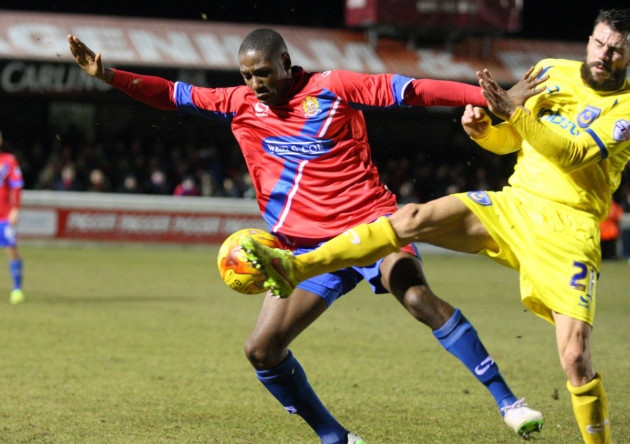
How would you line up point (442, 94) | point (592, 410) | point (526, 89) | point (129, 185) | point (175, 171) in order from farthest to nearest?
point (175, 171)
point (129, 185)
point (442, 94)
point (526, 89)
point (592, 410)

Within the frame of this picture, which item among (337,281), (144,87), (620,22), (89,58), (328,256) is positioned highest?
(620,22)

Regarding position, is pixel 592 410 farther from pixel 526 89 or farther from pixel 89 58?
pixel 89 58

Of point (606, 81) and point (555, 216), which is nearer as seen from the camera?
point (555, 216)

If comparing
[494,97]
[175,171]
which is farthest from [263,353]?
[175,171]

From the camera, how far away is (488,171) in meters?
25.1

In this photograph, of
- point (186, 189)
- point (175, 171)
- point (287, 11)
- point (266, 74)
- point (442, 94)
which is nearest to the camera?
point (442, 94)

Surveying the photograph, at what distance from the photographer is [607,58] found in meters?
4.61

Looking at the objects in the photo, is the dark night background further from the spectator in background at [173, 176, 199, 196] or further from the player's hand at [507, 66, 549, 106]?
the player's hand at [507, 66, 549, 106]

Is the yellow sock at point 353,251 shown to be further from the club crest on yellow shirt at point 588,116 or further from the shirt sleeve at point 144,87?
the shirt sleeve at point 144,87

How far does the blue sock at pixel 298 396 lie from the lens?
508 cm

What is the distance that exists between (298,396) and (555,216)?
159 cm

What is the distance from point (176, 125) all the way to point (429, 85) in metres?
22.0

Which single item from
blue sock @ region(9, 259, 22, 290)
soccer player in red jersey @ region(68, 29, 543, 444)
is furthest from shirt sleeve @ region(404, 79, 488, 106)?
blue sock @ region(9, 259, 22, 290)

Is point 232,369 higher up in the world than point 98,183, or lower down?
higher up
